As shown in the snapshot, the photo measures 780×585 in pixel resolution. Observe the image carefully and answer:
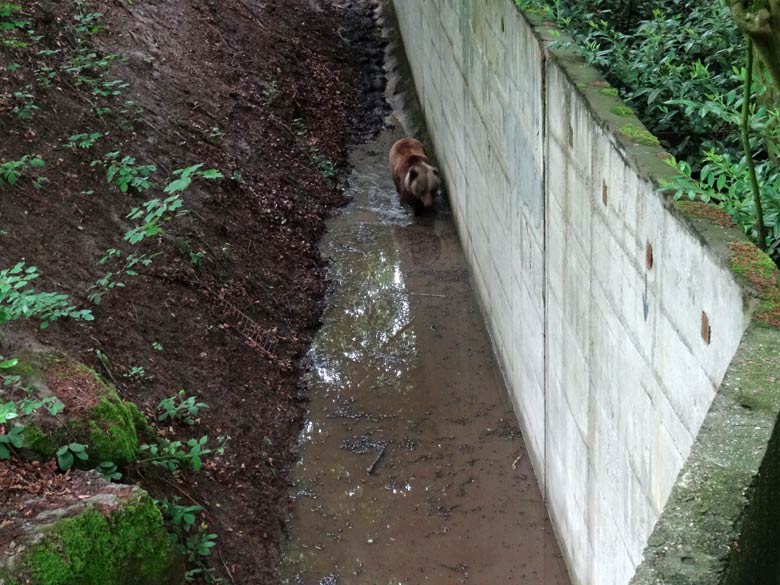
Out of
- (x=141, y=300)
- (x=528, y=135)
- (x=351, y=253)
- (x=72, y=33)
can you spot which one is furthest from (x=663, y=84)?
(x=72, y=33)

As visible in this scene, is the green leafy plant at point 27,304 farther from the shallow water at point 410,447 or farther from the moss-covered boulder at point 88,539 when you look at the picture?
the shallow water at point 410,447

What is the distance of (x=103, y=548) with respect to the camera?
169 inches

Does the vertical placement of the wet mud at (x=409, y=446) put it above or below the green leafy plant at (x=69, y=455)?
below

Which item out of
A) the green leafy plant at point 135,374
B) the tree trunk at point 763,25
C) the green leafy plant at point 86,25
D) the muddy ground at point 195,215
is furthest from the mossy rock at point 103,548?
the green leafy plant at point 86,25

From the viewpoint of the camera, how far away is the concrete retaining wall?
3.44 meters

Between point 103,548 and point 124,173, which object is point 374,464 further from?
point 124,173

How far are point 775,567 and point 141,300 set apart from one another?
5531mm

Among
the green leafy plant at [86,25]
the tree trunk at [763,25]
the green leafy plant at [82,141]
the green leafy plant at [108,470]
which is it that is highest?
the tree trunk at [763,25]

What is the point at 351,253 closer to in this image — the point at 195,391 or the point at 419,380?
the point at 419,380

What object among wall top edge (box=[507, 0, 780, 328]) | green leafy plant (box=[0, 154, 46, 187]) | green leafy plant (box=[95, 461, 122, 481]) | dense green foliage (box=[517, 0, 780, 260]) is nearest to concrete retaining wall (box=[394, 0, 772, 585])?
wall top edge (box=[507, 0, 780, 328])

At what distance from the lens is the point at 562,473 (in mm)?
5688

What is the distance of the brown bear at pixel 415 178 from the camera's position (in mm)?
10008

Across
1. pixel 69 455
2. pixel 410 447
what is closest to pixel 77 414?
pixel 69 455

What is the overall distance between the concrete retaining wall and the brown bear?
1.49 m
